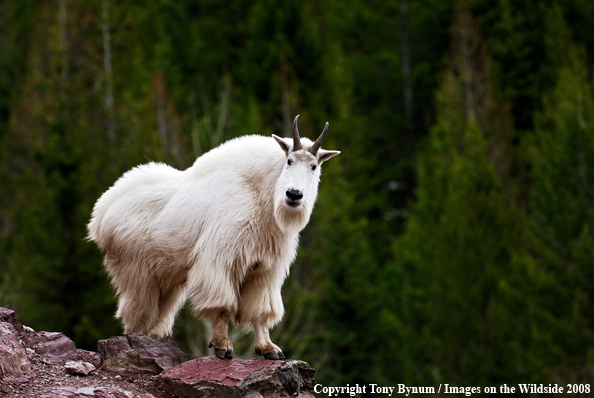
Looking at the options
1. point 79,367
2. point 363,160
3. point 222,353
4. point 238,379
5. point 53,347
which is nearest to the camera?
point 238,379

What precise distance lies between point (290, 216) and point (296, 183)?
0.37m

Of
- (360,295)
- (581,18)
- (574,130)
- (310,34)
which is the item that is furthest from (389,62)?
(360,295)

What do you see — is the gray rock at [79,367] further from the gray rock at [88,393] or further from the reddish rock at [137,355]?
the gray rock at [88,393]

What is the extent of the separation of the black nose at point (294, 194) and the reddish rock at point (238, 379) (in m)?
1.71

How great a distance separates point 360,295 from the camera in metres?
29.8

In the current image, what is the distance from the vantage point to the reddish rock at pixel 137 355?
690cm

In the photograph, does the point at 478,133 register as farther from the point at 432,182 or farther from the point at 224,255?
the point at 224,255

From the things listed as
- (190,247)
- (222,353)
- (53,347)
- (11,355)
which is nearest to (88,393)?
(11,355)

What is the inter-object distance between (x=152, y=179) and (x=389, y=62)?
38.7 m

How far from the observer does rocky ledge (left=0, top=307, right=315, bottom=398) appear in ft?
20.1

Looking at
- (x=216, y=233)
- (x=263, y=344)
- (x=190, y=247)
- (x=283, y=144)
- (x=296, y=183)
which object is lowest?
(x=263, y=344)

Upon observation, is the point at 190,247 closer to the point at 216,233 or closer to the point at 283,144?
the point at 216,233

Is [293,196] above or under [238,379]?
above

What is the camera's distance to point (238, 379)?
21.2 ft
